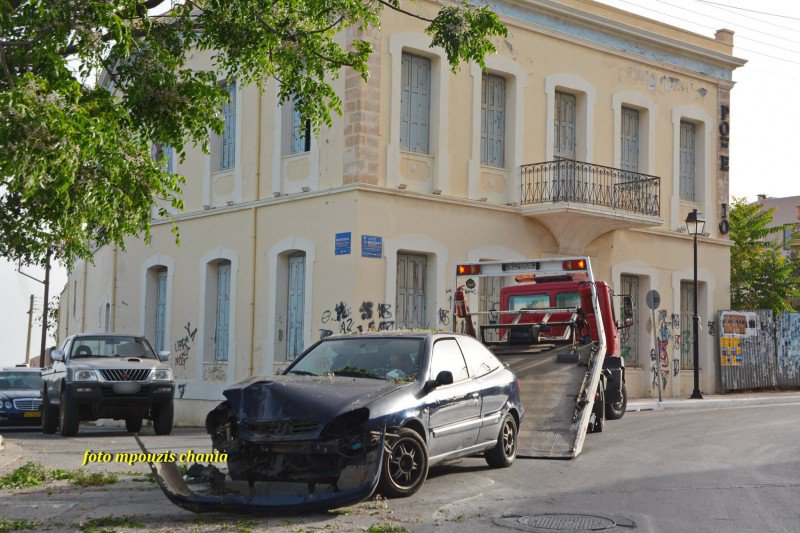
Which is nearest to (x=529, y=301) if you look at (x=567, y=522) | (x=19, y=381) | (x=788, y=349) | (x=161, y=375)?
(x=161, y=375)

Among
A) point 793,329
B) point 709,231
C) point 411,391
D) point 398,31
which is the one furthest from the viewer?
point 793,329

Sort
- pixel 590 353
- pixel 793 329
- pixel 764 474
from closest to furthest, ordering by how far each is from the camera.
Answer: pixel 764 474, pixel 590 353, pixel 793 329

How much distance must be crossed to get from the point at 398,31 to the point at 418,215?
147 inches

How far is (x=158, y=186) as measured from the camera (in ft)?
39.4

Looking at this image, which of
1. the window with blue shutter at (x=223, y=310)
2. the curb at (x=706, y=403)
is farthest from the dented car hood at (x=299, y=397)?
the window with blue shutter at (x=223, y=310)

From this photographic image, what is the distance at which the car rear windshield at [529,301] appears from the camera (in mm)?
18578

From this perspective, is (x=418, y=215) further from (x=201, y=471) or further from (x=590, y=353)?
(x=201, y=471)

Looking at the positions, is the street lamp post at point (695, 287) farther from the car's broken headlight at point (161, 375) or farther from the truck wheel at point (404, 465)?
the truck wheel at point (404, 465)

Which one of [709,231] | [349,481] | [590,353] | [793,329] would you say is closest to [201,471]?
[349,481]

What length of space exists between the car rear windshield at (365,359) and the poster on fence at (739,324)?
19816 millimetres

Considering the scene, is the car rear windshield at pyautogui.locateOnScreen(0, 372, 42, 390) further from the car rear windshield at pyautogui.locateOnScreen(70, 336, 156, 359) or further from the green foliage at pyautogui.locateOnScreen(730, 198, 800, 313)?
the green foliage at pyautogui.locateOnScreen(730, 198, 800, 313)

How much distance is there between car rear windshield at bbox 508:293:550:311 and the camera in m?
18.6

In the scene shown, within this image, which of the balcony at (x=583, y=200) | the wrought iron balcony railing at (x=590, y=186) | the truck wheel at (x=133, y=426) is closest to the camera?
the truck wheel at (x=133, y=426)

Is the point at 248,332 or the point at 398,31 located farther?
→ the point at 248,332
